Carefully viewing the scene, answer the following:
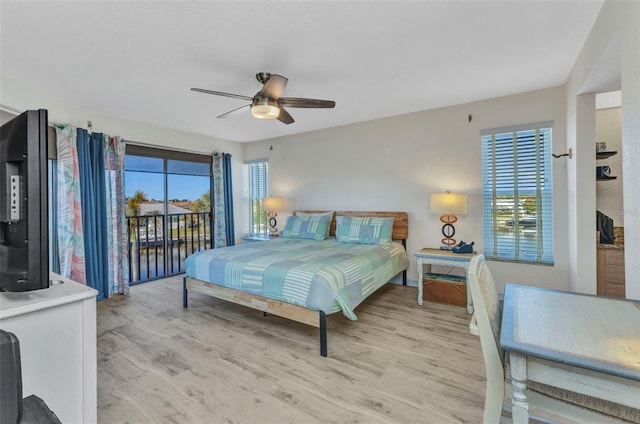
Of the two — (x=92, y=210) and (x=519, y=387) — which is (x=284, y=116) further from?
(x=92, y=210)

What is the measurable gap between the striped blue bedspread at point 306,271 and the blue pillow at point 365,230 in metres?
0.16

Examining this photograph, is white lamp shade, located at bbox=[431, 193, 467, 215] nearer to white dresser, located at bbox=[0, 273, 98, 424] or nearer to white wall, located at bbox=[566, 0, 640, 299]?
white wall, located at bbox=[566, 0, 640, 299]

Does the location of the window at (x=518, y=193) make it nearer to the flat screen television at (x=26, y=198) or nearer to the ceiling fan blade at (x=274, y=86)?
the ceiling fan blade at (x=274, y=86)

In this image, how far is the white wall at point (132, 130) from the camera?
289 centimetres

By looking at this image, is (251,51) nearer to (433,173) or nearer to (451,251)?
(433,173)

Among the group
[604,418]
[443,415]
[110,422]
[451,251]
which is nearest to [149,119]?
[110,422]

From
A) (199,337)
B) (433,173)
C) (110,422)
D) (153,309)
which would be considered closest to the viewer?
(110,422)

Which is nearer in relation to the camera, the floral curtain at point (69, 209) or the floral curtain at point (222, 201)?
the floral curtain at point (69, 209)

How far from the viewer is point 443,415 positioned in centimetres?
167

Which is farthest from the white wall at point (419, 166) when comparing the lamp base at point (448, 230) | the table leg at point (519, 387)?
the table leg at point (519, 387)

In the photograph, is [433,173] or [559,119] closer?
[559,119]

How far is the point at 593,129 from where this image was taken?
251 cm

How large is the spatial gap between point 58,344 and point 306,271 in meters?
1.63

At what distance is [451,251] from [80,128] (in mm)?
4872
